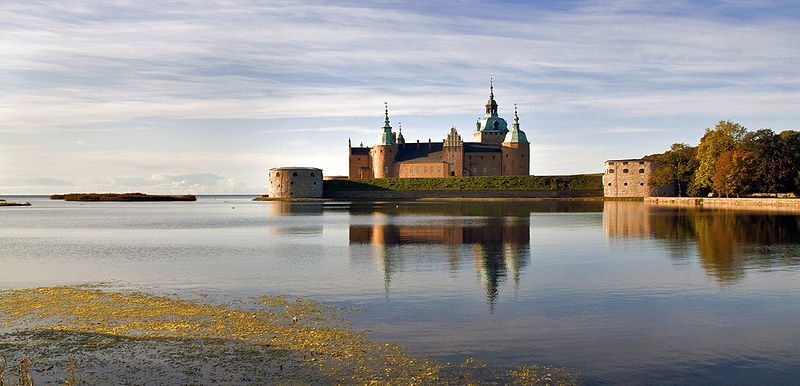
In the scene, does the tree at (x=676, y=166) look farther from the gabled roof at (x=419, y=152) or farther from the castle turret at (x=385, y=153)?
the castle turret at (x=385, y=153)

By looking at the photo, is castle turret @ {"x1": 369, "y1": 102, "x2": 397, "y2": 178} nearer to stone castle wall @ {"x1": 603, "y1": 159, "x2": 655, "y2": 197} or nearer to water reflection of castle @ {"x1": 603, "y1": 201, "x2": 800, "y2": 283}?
stone castle wall @ {"x1": 603, "y1": 159, "x2": 655, "y2": 197}

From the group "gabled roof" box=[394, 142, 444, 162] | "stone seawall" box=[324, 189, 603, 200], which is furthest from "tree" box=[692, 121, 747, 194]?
"gabled roof" box=[394, 142, 444, 162]

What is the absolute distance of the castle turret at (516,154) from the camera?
367 ft

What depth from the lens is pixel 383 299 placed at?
1429 centimetres

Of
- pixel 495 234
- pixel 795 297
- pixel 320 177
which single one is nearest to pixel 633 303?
pixel 795 297

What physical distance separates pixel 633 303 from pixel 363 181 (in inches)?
3736

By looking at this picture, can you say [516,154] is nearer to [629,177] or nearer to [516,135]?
[516,135]

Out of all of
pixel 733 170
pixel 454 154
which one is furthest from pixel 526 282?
pixel 454 154

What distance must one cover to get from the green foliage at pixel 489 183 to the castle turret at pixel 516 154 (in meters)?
12.5

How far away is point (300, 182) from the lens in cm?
10281

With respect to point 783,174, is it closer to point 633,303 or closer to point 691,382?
point 633,303

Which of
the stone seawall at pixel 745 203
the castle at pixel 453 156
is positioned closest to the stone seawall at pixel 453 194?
the castle at pixel 453 156

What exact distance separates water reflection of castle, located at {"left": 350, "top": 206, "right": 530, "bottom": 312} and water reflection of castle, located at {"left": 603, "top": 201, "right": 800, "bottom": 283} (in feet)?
17.7

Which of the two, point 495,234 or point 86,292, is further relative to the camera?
point 495,234
